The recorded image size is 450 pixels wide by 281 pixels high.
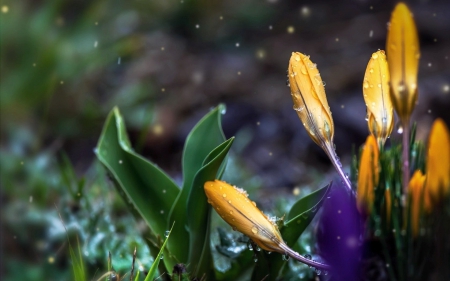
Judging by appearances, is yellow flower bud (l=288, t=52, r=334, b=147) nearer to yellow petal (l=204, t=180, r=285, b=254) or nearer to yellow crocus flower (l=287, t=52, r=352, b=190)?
Result: yellow crocus flower (l=287, t=52, r=352, b=190)

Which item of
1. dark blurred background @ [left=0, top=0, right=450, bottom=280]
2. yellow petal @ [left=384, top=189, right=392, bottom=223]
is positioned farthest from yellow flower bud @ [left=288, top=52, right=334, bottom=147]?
dark blurred background @ [left=0, top=0, right=450, bottom=280]

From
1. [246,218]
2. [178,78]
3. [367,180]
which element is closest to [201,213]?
[246,218]

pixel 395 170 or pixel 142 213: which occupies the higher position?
pixel 395 170

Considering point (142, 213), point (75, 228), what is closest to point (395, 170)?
point (142, 213)

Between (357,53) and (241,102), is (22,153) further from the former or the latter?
(357,53)

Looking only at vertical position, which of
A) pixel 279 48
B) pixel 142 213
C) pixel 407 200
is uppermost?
pixel 407 200

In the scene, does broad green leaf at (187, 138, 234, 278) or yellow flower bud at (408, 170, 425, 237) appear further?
broad green leaf at (187, 138, 234, 278)

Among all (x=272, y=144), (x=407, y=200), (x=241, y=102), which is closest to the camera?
(x=407, y=200)
